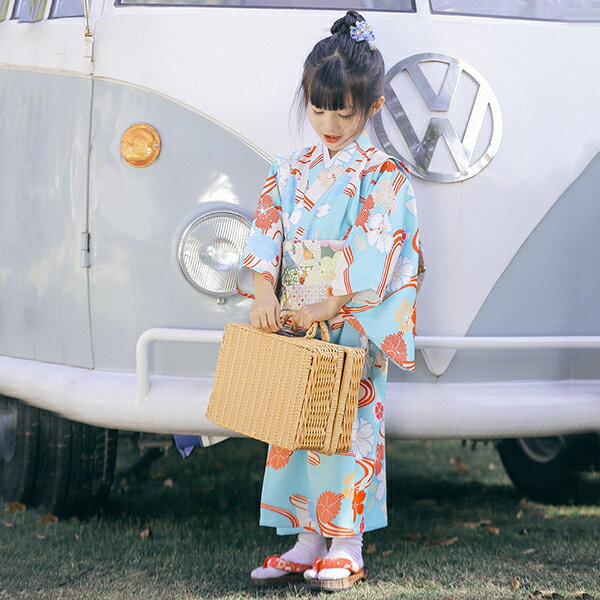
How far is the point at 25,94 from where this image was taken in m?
3.20

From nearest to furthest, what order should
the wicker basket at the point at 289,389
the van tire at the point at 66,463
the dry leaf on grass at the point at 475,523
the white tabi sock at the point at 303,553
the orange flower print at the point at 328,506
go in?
the wicker basket at the point at 289,389 → the orange flower print at the point at 328,506 → the white tabi sock at the point at 303,553 → the van tire at the point at 66,463 → the dry leaf on grass at the point at 475,523

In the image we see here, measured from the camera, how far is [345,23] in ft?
8.85

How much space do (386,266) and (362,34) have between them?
0.62 m

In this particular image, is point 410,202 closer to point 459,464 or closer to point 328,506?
point 328,506

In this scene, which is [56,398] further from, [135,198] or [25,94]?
[25,94]

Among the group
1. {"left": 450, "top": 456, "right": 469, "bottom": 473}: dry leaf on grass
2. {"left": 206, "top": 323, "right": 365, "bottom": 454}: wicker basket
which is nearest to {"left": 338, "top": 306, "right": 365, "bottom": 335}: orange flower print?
{"left": 206, "top": 323, "right": 365, "bottom": 454}: wicker basket

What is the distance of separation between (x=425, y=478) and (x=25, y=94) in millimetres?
2686

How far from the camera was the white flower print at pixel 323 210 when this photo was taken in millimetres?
2701

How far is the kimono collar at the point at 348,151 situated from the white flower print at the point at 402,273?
1.03ft

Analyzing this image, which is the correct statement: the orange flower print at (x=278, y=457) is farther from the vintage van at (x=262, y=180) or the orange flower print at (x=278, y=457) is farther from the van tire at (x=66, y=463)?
the van tire at (x=66, y=463)

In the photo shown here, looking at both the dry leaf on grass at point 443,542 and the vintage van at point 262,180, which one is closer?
the vintage van at point 262,180

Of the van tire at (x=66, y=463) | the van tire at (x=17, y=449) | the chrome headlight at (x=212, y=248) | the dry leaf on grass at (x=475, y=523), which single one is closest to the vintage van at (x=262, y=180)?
the chrome headlight at (x=212, y=248)

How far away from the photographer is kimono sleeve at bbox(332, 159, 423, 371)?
2.61 meters

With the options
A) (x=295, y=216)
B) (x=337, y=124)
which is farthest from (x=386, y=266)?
(x=337, y=124)
